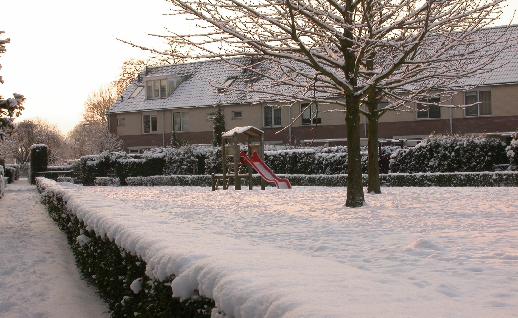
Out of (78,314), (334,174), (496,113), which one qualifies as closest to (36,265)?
(78,314)

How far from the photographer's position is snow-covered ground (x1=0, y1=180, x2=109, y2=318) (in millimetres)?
7066

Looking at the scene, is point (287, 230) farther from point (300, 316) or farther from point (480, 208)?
point (300, 316)

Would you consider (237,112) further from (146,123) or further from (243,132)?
(243,132)

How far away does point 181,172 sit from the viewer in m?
33.6

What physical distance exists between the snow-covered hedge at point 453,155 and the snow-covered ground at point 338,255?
750 cm

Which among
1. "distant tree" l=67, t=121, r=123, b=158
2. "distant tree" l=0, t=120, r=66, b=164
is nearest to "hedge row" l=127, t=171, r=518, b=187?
"distant tree" l=67, t=121, r=123, b=158

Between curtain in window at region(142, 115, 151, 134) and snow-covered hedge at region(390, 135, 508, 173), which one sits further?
curtain in window at region(142, 115, 151, 134)

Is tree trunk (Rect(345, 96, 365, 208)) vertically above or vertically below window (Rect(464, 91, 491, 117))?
below

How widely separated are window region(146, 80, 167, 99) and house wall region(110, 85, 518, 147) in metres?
1.58

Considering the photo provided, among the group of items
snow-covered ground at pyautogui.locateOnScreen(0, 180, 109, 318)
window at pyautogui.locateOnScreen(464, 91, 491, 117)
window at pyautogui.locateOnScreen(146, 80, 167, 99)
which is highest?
window at pyautogui.locateOnScreen(146, 80, 167, 99)

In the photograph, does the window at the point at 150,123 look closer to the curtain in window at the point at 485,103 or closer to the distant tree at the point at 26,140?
the curtain in window at the point at 485,103

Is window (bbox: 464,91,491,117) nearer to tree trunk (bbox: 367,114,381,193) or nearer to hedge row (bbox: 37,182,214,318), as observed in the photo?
tree trunk (bbox: 367,114,381,193)

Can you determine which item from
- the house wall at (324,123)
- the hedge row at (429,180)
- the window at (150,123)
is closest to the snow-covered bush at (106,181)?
the hedge row at (429,180)

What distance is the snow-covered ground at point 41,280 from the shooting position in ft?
23.2
